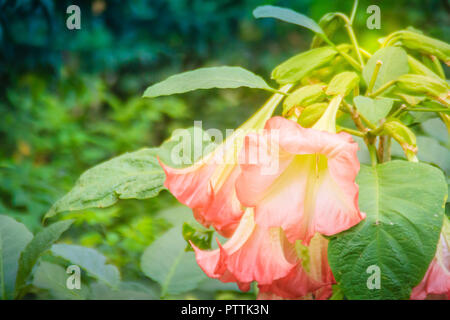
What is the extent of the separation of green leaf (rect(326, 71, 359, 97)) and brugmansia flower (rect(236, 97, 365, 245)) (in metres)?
0.05

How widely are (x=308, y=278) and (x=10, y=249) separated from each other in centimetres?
35

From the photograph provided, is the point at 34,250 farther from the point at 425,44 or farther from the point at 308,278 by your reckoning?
the point at 425,44

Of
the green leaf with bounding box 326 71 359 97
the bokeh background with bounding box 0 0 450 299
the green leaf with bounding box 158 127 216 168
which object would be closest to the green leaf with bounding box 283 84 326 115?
the green leaf with bounding box 326 71 359 97

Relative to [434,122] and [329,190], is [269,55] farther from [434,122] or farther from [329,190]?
[329,190]

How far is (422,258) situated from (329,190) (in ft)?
0.32

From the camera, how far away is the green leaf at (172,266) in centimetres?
64

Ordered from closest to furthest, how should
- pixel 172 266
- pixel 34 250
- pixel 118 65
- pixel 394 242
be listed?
pixel 394 242 < pixel 34 250 < pixel 172 266 < pixel 118 65

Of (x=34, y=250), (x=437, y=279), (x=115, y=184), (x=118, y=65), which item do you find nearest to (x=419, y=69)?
(x=437, y=279)

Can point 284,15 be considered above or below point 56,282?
above

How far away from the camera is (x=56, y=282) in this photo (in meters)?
0.59

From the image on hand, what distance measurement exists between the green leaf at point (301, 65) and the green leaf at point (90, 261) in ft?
1.07

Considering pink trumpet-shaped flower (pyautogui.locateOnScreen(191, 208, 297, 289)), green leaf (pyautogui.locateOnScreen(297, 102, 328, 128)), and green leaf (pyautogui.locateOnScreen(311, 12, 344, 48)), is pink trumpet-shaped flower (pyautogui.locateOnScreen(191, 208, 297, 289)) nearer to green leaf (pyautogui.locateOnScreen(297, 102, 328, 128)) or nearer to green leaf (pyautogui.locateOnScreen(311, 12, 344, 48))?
green leaf (pyautogui.locateOnScreen(297, 102, 328, 128))

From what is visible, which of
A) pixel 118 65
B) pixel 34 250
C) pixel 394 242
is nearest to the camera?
pixel 394 242

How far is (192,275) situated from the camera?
2.15ft
